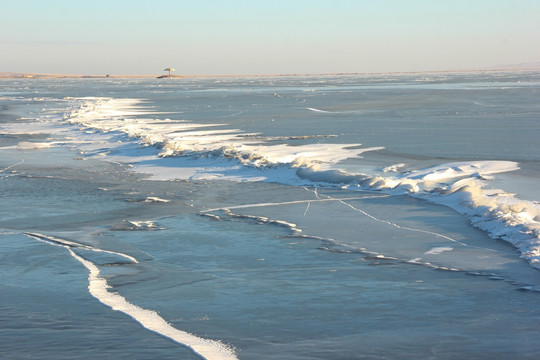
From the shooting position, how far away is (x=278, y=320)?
236 inches

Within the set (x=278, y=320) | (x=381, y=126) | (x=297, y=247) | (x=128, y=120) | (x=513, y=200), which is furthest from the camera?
(x=128, y=120)

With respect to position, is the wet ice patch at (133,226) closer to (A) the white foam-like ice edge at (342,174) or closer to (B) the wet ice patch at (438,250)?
(B) the wet ice patch at (438,250)

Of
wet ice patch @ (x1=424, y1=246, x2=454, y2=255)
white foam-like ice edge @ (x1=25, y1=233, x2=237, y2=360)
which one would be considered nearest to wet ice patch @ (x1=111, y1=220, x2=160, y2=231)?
white foam-like ice edge @ (x1=25, y1=233, x2=237, y2=360)

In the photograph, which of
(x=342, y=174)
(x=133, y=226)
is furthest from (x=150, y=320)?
(x=342, y=174)

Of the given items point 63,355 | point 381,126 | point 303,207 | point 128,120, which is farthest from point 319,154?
point 128,120

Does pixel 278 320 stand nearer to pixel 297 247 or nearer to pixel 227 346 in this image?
pixel 227 346

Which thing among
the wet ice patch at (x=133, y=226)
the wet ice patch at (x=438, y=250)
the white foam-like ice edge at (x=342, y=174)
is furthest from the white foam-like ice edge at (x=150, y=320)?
the white foam-like ice edge at (x=342, y=174)

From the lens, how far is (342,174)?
14.1m

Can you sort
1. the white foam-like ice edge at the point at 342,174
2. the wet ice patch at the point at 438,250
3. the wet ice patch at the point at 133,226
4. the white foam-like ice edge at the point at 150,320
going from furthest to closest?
1. the wet ice patch at the point at 133,226
2. the white foam-like ice edge at the point at 342,174
3. the wet ice patch at the point at 438,250
4. the white foam-like ice edge at the point at 150,320

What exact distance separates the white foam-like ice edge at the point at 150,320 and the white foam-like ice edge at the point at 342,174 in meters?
3.97

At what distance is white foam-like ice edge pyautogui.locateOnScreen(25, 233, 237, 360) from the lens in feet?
17.4

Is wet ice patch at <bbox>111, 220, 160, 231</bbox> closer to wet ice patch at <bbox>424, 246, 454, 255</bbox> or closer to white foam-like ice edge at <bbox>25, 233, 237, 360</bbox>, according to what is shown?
white foam-like ice edge at <bbox>25, 233, 237, 360</bbox>

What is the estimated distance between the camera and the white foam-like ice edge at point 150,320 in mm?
5305

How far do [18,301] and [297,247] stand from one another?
341 centimetres
